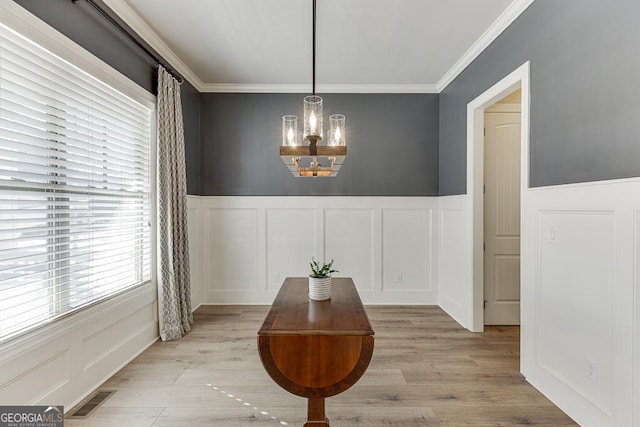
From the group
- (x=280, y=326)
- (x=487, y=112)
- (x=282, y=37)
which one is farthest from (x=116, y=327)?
(x=487, y=112)

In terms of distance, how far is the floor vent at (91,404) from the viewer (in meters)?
2.04

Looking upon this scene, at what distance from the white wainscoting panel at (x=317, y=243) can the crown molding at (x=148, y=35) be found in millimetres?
1470

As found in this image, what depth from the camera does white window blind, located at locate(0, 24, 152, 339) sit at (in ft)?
5.61

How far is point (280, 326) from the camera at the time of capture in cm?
173

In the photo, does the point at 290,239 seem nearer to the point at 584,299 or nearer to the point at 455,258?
the point at 455,258

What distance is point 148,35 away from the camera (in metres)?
2.88

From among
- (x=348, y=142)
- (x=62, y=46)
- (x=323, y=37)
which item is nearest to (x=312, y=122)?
(x=323, y=37)

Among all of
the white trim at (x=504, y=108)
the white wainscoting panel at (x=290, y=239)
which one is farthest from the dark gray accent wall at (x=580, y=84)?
the white wainscoting panel at (x=290, y=239)

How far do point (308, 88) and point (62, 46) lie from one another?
8.72 feet

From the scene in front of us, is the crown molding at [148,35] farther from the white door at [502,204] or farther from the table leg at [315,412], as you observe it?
the white door at [502,204]

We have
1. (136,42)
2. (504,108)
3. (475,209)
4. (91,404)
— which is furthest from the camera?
(504,108)

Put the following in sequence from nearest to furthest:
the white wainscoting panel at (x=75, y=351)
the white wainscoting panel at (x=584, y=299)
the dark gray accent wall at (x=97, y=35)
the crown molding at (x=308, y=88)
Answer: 1. the white wainscoting panel at (x=584, y=299)
2. the white wainscoting panel at (x=75, y=351)
3. the dark gray accent wall at (x=97, y=35)
4. the crown molding at (x=308, y=88)

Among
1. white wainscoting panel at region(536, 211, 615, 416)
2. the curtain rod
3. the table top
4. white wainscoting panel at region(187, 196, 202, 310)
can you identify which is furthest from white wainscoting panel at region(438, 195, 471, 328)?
the curtain rod

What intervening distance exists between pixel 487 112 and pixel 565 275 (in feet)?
6.77
